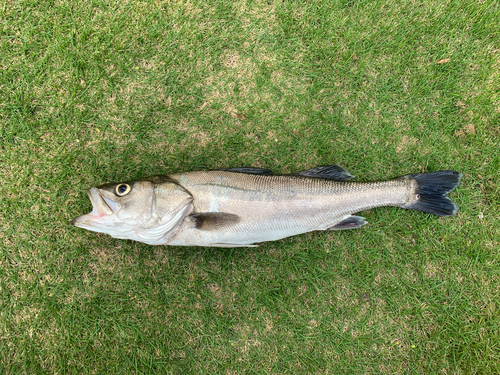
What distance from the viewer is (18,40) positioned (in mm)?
4422

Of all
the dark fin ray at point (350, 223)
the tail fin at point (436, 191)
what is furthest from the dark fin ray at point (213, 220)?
the tail fin at point (436, 191)

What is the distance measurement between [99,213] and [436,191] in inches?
179

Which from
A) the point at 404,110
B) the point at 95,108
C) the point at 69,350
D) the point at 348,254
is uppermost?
the point at 404,110

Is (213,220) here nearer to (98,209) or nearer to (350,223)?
(98,209)

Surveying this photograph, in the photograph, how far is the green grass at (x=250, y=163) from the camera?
4.19 metres

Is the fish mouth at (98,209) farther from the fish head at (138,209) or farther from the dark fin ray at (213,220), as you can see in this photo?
the dark fin ray at (213,220)

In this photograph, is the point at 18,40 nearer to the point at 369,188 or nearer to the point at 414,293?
the point at 369,188

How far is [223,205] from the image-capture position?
3.56 meters

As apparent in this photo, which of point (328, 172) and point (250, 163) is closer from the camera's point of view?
point (328, 172)

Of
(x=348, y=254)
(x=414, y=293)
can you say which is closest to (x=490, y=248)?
(x=414, y=293)

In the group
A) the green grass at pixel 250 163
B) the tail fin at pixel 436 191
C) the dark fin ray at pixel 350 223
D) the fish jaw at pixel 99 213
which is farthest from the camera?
the green grass at pixel 250 163

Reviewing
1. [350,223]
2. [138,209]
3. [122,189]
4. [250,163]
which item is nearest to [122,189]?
[122,189]

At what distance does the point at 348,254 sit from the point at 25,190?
500 centimetres

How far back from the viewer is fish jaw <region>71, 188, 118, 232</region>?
134 inches
